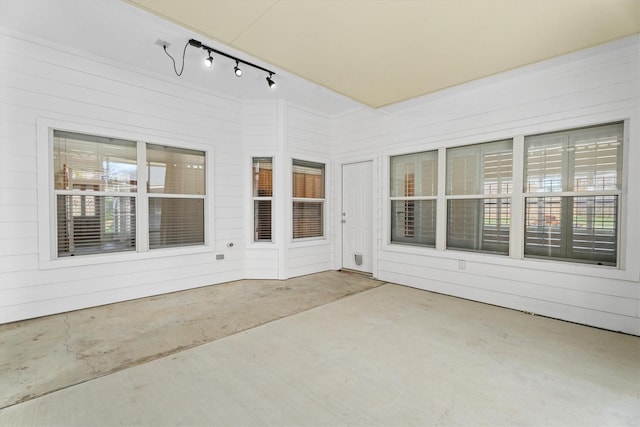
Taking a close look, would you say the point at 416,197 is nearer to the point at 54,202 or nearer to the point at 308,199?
the point at 308,199

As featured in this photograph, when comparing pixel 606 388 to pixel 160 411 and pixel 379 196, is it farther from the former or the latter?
pixel 379 196

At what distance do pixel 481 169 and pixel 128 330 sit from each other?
15.3 feet

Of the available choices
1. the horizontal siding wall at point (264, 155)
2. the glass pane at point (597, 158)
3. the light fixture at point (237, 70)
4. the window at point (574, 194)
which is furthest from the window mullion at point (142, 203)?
the glass pane at point (597, 158)

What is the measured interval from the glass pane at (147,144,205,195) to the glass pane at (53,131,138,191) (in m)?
0.23

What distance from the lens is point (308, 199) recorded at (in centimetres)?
543

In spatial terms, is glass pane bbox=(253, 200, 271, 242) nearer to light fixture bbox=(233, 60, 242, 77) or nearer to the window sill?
the window sill

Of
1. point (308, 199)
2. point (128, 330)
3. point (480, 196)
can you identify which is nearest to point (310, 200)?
point (308, 199)

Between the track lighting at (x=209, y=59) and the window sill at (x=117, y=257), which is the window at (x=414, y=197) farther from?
the window sill at (x=117, y=257)

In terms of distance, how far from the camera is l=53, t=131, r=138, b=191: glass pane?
345 cm

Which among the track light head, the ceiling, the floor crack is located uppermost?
the track light head

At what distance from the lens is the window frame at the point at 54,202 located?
3.25m

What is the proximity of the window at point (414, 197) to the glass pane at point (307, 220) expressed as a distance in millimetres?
1452

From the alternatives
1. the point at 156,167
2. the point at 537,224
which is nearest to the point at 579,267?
the point at 537,224

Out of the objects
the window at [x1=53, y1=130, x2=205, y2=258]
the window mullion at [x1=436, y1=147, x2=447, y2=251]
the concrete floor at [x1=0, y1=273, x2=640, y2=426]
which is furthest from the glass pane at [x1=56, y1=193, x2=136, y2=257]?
the window mullion at [x1=436, y1=147, x2=447, y2=251]
